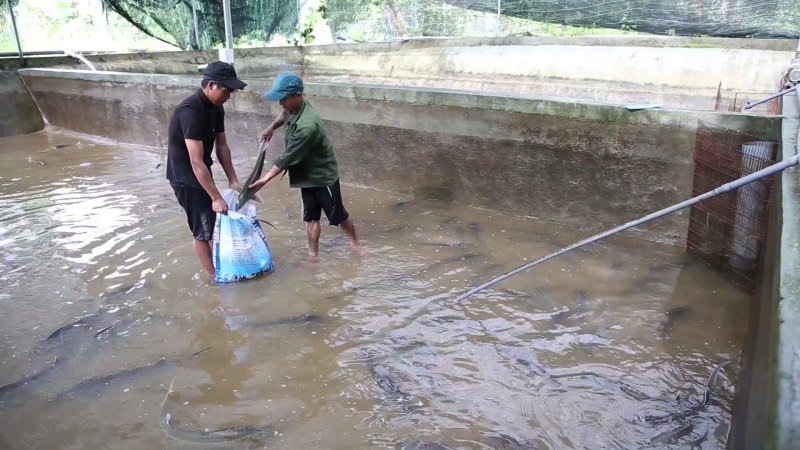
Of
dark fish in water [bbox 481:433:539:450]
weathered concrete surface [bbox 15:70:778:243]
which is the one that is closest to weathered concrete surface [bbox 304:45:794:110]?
weathered concrete surface [bbox 15:70:778:243]

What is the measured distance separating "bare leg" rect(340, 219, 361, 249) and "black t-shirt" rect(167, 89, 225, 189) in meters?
1.36

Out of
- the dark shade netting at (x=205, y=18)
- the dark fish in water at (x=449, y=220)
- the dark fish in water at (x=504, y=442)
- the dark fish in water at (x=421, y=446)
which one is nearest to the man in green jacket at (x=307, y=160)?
the dark fish in water at (x=449, y=220)

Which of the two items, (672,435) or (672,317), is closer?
(672,435)

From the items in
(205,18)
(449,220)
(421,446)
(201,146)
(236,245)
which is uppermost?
(205,18)

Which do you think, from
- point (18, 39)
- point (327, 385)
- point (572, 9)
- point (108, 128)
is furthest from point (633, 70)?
point (18, 39)

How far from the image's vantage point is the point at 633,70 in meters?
9.09

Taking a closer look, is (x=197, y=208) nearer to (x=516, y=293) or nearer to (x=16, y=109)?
(x=516, y=293)

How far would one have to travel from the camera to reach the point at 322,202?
4.93 metres

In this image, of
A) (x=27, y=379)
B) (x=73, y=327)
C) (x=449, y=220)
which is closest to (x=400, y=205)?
(x=449, y=220)

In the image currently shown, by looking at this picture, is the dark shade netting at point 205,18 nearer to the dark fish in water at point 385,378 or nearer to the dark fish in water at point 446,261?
the dark fish in water at point 446,261

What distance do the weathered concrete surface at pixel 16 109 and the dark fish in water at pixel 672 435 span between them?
1157 cm

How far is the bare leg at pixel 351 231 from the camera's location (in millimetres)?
5164

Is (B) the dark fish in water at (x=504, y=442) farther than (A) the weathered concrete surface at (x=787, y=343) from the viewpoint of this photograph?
Yes

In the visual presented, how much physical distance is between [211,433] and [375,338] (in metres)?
1.24
